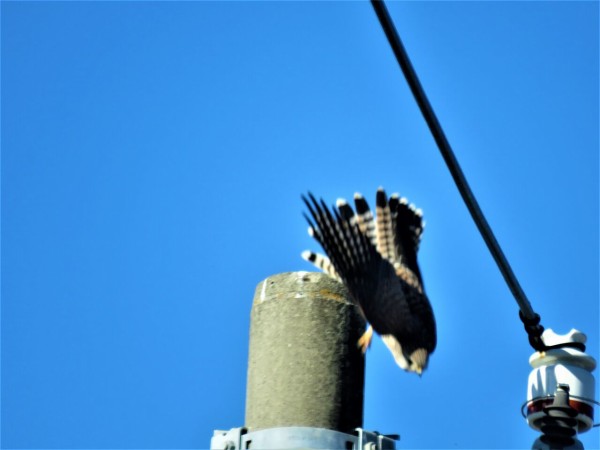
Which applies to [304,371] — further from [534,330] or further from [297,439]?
[534,330]

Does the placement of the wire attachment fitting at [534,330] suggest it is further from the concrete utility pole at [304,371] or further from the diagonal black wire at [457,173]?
the concrete utility pole at [304,371]

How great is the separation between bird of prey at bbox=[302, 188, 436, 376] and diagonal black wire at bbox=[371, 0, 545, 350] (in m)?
2.38

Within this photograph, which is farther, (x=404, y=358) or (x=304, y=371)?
(x=404, y=358)

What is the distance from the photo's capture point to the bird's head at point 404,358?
358 inches

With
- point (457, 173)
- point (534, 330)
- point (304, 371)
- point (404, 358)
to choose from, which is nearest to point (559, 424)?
point (534, 330)

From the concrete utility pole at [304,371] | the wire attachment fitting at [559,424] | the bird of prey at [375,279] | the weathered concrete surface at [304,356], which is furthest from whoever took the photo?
the bird of prey at [375,279]

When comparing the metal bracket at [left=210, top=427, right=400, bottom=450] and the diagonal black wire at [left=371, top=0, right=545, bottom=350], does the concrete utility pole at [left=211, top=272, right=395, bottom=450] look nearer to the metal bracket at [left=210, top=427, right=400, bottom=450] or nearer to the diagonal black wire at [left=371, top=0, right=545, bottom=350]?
the metal bracket at [left=210, top=427, right=400, bottom=450]

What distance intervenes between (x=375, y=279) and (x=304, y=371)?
3516 mm

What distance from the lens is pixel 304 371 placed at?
571 cm

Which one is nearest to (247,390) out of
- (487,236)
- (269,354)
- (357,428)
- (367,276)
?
(269,354)

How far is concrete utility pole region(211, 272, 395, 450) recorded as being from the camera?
550 centimetres

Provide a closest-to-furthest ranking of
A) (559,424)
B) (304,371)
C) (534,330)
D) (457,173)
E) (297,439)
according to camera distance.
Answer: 1. (457,173)
2. (297,439)
3. (304,371)
4. (559,424)
5. (534,330)

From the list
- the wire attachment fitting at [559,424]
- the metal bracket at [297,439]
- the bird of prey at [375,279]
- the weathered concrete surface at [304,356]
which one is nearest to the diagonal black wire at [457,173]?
the wire attachment fitting at [559,424]

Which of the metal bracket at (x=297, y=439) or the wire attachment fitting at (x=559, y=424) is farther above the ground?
the wire attachment fitting at (x=559, y=424)
